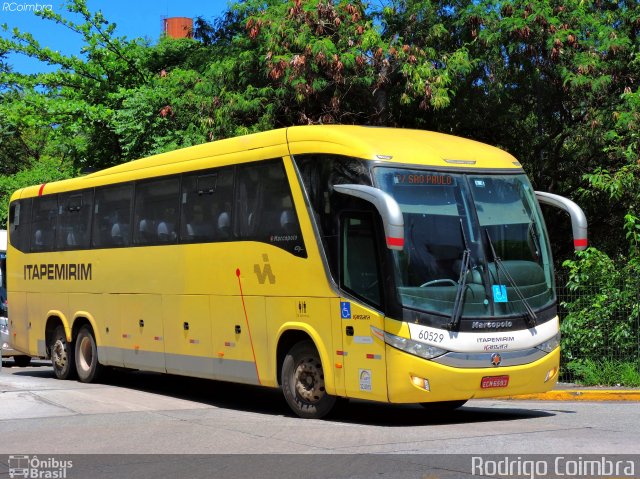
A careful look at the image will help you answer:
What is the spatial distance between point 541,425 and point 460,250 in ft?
7.19

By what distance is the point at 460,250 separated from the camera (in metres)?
11.5

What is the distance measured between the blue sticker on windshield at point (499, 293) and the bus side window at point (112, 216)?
7280 mm

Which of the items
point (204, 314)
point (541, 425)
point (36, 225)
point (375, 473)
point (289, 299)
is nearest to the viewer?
point (375, 473)

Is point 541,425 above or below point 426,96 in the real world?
below

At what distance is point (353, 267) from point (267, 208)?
186 cm

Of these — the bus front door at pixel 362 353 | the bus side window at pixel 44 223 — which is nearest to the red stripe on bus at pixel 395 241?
the bus front door at pixel 362 353

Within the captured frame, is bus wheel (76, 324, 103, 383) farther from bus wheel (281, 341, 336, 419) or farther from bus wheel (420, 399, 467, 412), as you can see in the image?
bus wheel (420, 399, 467, 412)

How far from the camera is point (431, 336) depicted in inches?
440

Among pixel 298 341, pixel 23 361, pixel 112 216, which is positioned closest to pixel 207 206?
pixel 298 341

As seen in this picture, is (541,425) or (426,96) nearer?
(541,425)

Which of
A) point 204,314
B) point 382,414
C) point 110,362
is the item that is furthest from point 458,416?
point 110,362

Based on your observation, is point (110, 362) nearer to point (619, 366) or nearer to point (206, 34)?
point (619, 366)

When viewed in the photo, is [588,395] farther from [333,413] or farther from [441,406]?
[333,413]

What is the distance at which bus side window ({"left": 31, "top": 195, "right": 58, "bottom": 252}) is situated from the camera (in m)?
19.3
